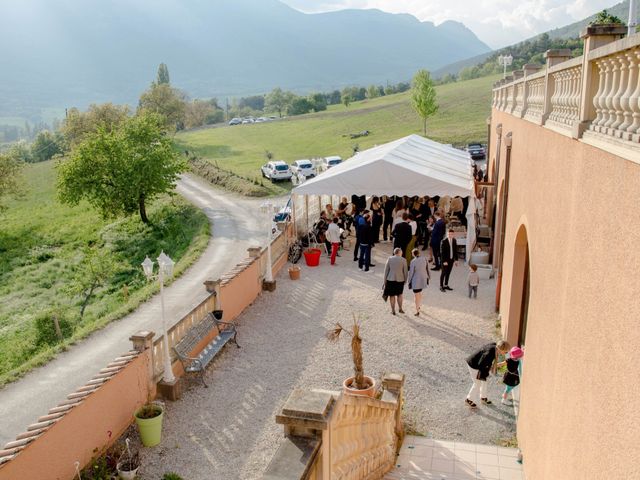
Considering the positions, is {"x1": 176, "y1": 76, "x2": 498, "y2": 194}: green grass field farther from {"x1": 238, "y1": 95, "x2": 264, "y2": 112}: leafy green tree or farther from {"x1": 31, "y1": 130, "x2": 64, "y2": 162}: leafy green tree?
{"x1": 238, "y1": 95, "x2": 264, "y2": 112}: leafy green tree

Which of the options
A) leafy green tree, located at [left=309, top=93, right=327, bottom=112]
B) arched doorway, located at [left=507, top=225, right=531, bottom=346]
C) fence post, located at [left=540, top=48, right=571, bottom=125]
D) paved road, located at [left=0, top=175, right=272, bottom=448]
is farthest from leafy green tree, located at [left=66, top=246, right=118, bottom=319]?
leafy green tree, located at [left=309, top=93, right=327, bottom=112]

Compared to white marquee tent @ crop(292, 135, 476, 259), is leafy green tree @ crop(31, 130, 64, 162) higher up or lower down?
lower down

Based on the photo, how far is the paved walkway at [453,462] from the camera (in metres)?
6.94

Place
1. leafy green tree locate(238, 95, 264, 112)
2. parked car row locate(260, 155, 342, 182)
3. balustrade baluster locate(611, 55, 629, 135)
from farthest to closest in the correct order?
leafy green tree locate(238, 95, 264, 112), parked car row locate(260, 155, 342, 182), balustrade baluster locate(611, 55, 629, 135)

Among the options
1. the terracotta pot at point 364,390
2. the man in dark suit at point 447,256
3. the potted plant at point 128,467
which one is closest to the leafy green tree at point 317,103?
the man in dark suit at point 447,256

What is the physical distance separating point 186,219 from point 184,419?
22.8 meters

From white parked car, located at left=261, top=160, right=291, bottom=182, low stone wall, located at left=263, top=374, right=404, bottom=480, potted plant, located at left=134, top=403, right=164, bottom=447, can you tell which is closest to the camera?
low stone wall, located at left=263, top=374, right=404, bottom=480

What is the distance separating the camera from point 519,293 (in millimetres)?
9500

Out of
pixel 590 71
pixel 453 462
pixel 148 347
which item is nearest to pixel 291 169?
pixel 148 347

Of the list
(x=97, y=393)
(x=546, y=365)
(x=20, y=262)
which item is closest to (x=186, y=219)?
(x=20, y=262)

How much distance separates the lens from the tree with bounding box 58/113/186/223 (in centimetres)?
2947

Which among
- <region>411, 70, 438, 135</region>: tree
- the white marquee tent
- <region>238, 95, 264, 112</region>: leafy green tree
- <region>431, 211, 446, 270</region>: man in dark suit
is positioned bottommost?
<region>431, 211, 446, 270</region>: man in dark suit

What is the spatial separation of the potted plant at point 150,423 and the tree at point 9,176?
35.6 m

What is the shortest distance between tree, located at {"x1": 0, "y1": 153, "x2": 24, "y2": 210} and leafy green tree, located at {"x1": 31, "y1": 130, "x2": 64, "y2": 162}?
4096cm
